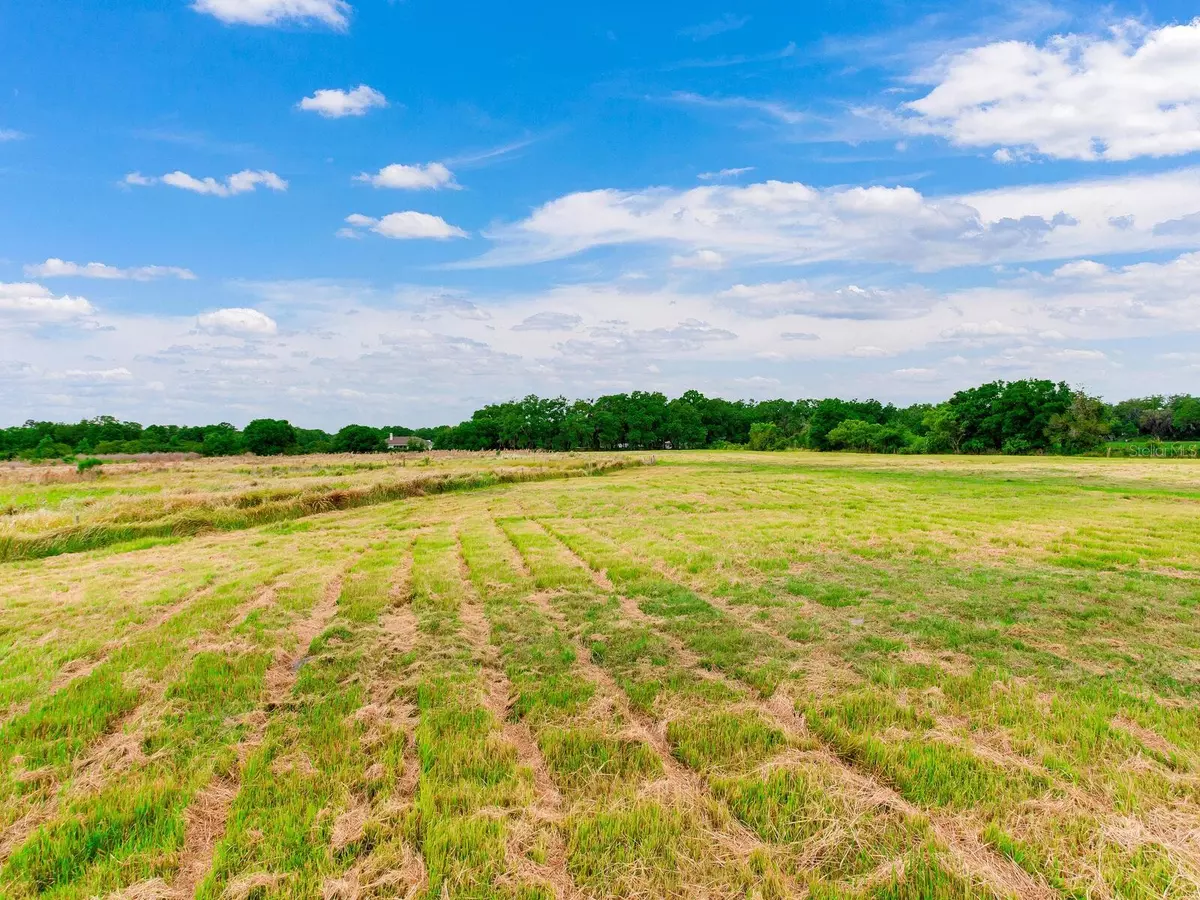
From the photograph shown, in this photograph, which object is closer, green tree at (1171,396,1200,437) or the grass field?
the grass field

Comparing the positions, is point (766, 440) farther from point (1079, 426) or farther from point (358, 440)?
point (358, 440)

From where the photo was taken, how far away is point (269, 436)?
310 feet

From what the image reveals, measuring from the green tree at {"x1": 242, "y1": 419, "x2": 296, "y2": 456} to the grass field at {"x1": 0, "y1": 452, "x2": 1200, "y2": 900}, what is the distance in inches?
3507

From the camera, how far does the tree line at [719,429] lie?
271 feet

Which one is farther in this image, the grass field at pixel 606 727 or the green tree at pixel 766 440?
the green tree at pixel 766 440

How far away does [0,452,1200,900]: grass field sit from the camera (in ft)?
12.9

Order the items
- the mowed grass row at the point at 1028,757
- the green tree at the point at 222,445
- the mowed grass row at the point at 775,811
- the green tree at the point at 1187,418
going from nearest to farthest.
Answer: the mowed grass row at the point at 775,811
the mowed grass row at the point at 1028,757
the green tree at the point at 222,445
the green tree at the point at 1187,418

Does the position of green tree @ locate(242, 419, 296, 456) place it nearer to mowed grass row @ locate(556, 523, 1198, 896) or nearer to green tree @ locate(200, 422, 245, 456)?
green tree @ locate(200, 422, 245, 456)

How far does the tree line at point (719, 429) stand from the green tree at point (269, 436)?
0.65ft

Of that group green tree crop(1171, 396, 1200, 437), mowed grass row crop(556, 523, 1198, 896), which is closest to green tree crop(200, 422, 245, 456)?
mowed grass row crop(556, 523, 1198, 896)

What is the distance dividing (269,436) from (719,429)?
107306 mm

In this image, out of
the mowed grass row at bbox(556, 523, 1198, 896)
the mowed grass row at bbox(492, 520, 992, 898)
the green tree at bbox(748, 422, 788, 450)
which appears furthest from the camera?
the green tree at bbox(748, 422, 788, 450)

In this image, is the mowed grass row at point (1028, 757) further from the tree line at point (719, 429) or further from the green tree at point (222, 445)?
the green tree at point (222, 445)

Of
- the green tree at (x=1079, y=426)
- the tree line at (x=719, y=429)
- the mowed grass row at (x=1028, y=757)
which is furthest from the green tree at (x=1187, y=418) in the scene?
the mowed grass row at (x=1028, y=757)
